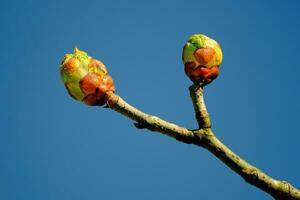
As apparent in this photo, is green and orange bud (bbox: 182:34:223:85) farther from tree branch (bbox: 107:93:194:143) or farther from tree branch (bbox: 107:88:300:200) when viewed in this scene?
tree branch (bbox: 107:93:194:143)

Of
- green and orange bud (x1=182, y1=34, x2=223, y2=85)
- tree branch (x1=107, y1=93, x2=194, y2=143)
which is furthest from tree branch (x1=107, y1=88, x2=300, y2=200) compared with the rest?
green and orange bud (x1=182, y1=34, x2=223, y2=85)

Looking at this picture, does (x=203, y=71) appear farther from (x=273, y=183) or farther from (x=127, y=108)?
(x=273, y=183)

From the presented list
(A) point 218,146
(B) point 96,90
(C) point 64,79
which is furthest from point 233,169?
(C) point 64,79

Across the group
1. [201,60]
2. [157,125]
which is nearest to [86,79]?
[157,125]

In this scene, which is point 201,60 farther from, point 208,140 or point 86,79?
point 86,79

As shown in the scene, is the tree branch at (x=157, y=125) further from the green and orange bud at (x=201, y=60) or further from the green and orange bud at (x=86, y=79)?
the green and orange bud at (x=201, y=60)

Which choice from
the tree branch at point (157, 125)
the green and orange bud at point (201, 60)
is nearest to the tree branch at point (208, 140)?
the tree branch at point (157, 125)
